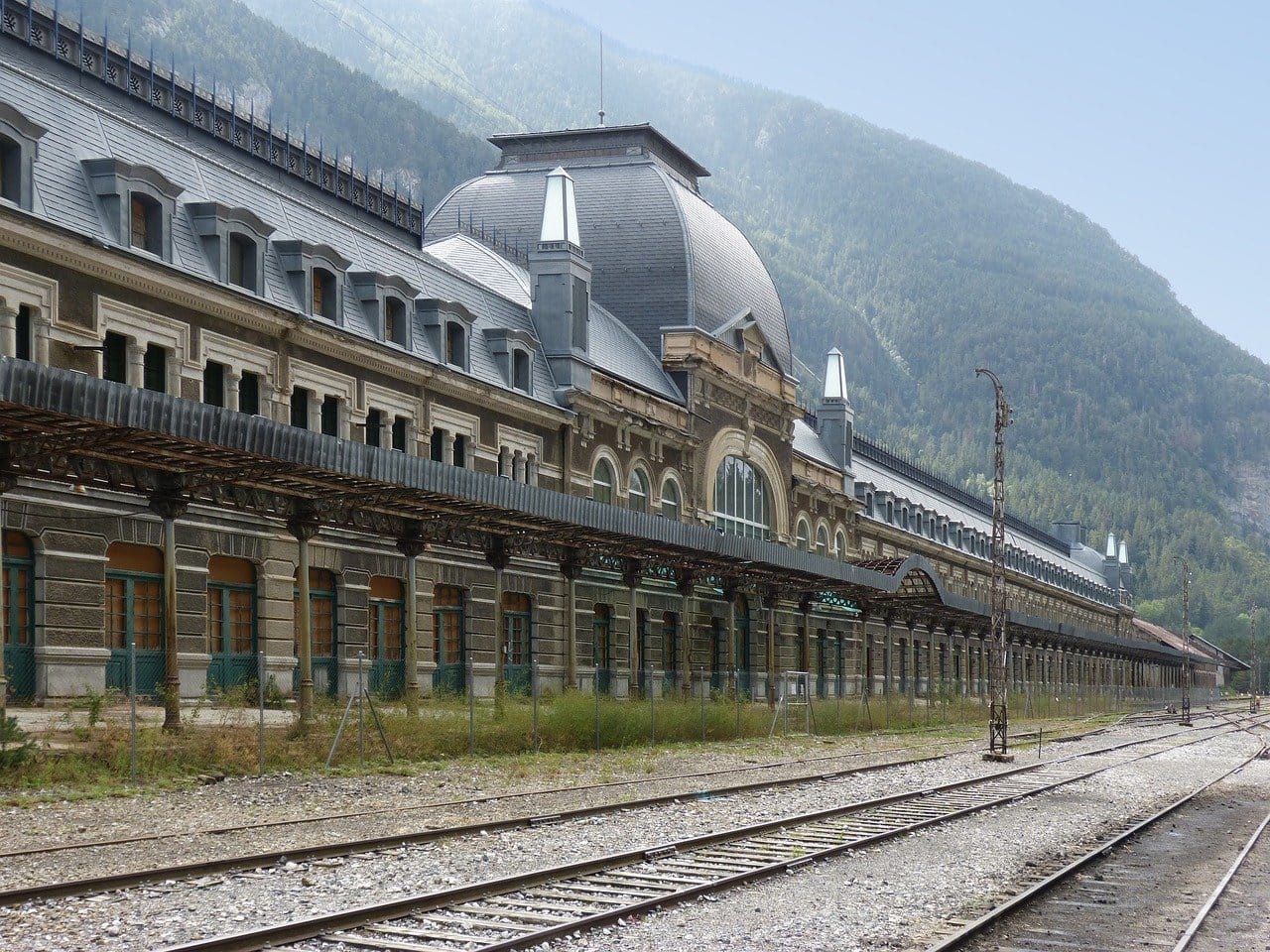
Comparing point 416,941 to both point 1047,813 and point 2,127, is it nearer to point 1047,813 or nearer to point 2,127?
point 1047,813

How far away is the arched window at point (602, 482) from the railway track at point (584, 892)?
26.3 meters

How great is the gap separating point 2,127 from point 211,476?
7317mm

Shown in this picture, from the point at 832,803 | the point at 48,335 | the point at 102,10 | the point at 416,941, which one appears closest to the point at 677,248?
the point at 48,335

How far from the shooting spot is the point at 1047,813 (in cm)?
2442

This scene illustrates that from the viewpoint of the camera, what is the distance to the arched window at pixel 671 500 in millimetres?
54375

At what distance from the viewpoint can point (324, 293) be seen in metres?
37.2

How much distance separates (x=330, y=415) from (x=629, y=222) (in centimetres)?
2460

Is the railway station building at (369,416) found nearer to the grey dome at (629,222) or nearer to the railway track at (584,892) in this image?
the grey dome at (629,222)

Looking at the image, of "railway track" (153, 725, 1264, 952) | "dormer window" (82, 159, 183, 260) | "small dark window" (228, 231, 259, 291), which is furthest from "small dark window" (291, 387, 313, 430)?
"railway track" (153, 725, 1264, 952)

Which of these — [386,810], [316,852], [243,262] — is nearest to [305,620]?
[386,810]

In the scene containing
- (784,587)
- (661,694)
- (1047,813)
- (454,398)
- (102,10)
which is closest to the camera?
(1047,813)

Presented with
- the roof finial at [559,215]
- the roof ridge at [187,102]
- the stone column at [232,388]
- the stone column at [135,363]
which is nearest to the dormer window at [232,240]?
the stone column at [232,388]

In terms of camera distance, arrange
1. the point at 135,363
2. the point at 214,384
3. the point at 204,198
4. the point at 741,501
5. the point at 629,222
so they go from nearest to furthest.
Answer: the point at 135,363, the point at 214,384, the point at 204,198, the point at 629,222, the point at 741,501

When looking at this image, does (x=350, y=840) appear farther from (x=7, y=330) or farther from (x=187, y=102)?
(x=187, y=102)
